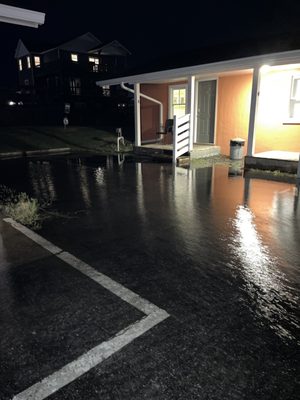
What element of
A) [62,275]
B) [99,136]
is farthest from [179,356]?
[99,136]

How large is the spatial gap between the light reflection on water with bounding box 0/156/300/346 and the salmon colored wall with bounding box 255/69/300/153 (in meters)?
2.67

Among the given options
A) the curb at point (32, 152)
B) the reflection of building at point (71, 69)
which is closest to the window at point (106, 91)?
the reflection of building at point (71, 69)

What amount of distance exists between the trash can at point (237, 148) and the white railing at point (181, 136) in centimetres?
165

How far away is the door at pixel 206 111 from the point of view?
12.1m

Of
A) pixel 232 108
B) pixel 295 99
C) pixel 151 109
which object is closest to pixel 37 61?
pixel 151 109

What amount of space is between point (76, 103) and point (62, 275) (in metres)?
29.0

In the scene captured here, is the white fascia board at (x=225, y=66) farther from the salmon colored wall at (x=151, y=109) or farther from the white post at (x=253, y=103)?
the salmon colored wall at (x=151, y=109)

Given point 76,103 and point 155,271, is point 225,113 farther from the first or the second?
point 76,103

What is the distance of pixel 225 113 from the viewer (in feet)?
38.7

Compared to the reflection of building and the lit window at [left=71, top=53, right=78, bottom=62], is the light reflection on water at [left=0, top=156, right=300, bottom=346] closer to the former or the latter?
the reflection of building

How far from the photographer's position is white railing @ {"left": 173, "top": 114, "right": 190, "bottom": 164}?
10.4m

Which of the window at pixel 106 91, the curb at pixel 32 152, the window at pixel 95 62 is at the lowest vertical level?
the curb at pixel 32 152

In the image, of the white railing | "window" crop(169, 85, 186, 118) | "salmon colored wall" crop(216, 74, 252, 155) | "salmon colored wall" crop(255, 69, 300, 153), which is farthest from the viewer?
"window" crop(169, 85, 186, 118)

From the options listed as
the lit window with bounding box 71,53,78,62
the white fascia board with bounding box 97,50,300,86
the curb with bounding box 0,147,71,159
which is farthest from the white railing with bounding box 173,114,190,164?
the lit window with bounding box 71,53,78,62
